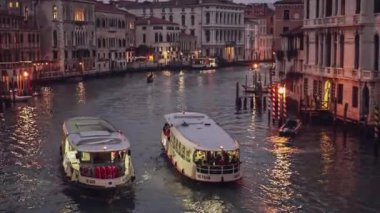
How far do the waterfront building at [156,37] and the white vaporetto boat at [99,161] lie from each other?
55904 mm

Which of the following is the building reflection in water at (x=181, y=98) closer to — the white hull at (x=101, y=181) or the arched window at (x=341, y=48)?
the arched window at (x=341, y=48)

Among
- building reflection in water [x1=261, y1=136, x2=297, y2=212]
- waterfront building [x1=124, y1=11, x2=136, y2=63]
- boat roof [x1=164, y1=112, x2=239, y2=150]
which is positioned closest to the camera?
building reflection in water [x1=261, y1=136, x2=297, y2=212]

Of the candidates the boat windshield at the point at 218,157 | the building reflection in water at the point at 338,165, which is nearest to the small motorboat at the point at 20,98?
the building reflection in water at the point at 338,165

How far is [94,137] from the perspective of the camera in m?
16.5

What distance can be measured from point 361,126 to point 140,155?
788cm

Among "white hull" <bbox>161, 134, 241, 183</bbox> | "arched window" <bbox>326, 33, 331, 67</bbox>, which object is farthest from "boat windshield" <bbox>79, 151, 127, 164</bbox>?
"arched window" <bbox>326, 33, 331, 67</bbox>

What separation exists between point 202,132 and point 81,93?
2433cm

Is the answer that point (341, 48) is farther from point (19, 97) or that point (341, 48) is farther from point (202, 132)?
point (19, 97)

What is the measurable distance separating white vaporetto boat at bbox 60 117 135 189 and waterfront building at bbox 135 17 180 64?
183 feet

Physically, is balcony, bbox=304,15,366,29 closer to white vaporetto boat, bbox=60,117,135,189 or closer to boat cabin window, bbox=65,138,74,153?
white vaporetto boat, bbox=60,117,135,189

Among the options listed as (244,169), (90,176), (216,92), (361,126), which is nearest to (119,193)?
(90,176)

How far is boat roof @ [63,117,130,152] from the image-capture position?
15.7 meters

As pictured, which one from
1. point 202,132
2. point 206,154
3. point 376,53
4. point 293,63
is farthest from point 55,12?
point 206,154

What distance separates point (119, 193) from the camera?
615 inches
